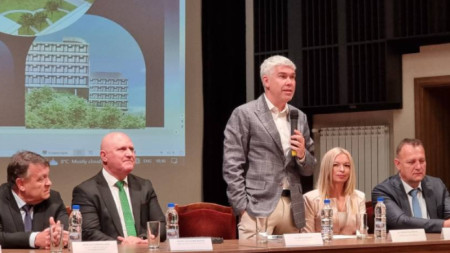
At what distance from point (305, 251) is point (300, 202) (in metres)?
1.04

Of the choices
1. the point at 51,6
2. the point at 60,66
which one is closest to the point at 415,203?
the point at 60,66

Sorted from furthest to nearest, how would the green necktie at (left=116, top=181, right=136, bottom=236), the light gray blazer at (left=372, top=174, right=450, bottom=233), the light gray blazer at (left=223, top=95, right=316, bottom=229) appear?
the light gray blazer at (left=372, top=174, right=450, bottom=233) → the light gray blazer at (left=223, top=95, right=316, bottom=229) → the green necktie at (left=116, top=181, right=136, bottom=236)

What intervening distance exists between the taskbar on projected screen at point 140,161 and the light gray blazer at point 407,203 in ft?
6.17

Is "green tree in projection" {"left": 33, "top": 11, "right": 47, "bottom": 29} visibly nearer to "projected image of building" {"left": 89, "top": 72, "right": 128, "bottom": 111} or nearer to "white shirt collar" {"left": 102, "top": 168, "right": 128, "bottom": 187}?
"projected image of building" {"left": 89, "top": 72, "right": 128, "bottom": 111}

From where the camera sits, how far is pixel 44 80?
5305mm

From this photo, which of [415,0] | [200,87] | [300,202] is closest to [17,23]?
[200,87]

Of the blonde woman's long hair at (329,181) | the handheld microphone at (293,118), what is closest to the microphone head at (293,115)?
the handheld microphone at (293,118)

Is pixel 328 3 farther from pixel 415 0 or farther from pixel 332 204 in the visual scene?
pixel 332 204

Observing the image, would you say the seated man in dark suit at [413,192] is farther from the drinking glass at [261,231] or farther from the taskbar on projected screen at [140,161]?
the taskbar on projected screen at [140,161]

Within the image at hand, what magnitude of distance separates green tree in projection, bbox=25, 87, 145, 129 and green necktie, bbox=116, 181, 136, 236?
171 centimetres

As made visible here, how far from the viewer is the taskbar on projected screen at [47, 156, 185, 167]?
541 centimetres

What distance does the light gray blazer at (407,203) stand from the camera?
13.5ft

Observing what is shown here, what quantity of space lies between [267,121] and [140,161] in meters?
1.76

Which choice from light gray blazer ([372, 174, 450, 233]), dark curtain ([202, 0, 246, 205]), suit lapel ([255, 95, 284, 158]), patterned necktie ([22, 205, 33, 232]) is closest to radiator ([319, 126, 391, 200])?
dark curtain ([202, 0, 246, 205])
